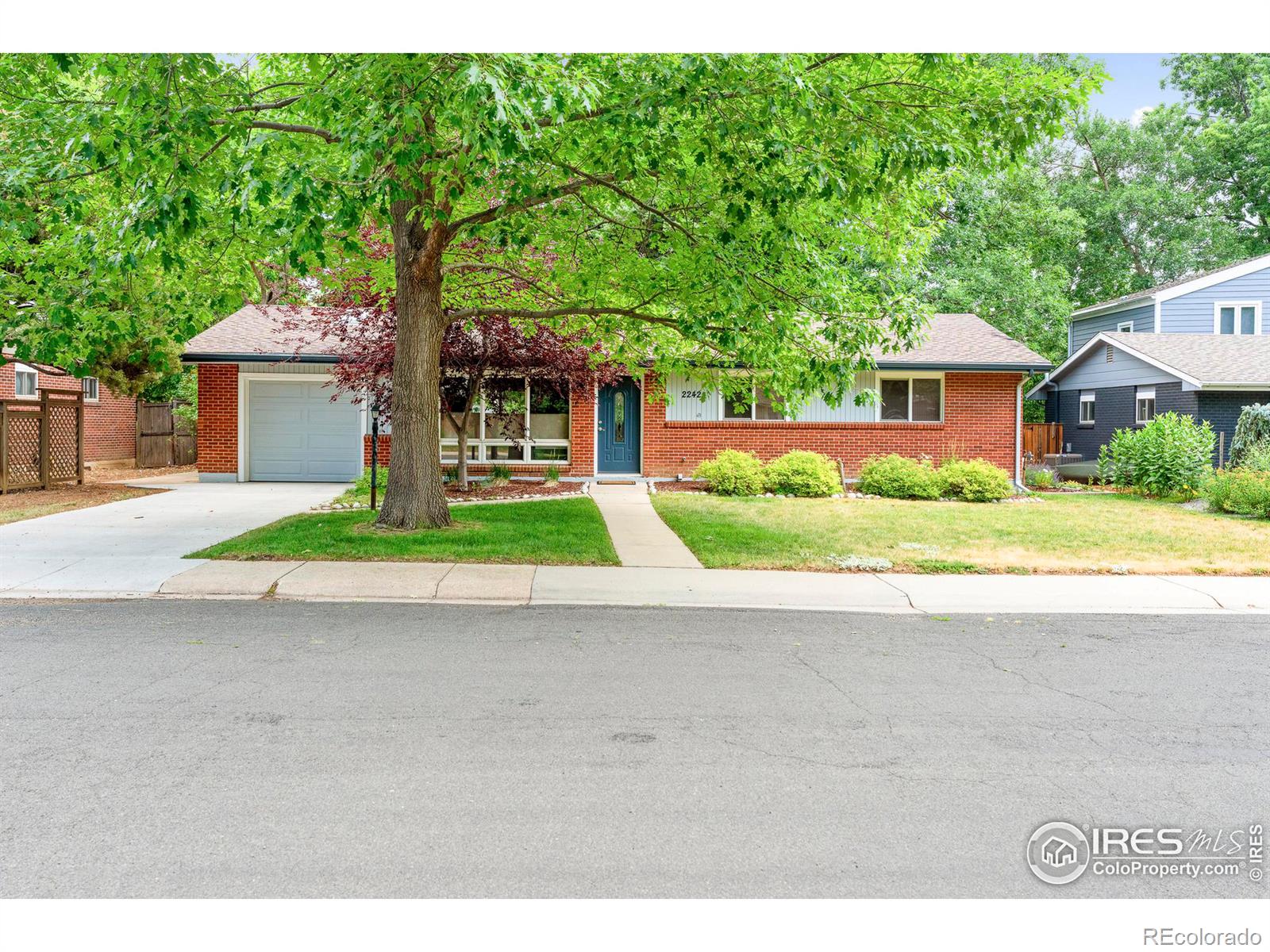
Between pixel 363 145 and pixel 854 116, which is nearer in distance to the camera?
pixel 363 145

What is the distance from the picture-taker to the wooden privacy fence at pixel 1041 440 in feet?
85.8

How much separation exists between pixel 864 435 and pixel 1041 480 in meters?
4.62

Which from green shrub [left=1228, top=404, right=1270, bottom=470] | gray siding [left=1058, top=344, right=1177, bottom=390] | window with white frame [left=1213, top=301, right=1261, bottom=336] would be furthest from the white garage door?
window with white frame [left=1213, top=301, right=1261, bottom=336]

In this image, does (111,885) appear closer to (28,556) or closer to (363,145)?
(363,145)

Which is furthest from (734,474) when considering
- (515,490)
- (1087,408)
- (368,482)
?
(1087,408)

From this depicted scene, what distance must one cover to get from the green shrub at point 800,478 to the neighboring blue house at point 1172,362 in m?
9.86

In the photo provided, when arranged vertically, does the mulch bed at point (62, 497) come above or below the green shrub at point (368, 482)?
below

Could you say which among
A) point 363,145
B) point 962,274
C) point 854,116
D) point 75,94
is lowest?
point 363,145

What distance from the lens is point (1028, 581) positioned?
31.7 feet

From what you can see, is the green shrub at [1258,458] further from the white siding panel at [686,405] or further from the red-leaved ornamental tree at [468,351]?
the red-leaved ornamental tree at [468,351]

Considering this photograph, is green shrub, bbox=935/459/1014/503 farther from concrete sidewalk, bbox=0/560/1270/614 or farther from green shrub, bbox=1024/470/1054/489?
concrete sidewalk, bbox=0/560/1270/614

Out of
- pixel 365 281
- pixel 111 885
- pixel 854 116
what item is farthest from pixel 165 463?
pixel 111 885

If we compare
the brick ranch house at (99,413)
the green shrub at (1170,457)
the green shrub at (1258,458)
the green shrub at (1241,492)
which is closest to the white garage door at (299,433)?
the brick ranch house at (99,413)

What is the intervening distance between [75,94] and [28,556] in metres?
5.17
